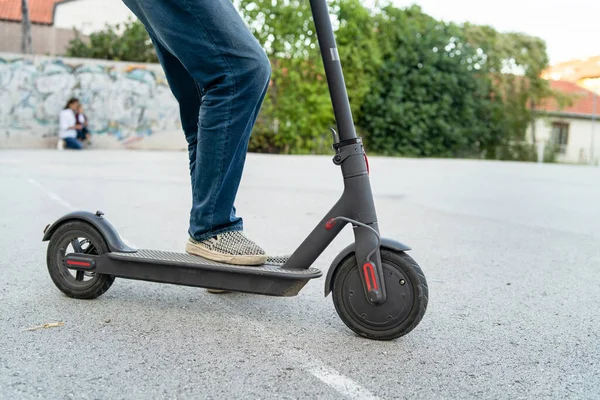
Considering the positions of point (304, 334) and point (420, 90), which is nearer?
point (304, 334)

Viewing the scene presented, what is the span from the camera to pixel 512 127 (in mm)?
28953

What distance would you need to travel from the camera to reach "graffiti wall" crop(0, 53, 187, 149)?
1797cm

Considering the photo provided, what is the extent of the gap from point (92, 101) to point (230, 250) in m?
17.3

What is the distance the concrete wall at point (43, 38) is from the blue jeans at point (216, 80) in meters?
20.6

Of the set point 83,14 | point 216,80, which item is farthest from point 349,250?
point 83,14

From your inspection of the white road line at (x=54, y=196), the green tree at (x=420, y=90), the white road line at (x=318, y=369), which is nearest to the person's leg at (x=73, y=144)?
the white road line at (x=54, y=196)

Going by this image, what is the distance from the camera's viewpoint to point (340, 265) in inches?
95.0

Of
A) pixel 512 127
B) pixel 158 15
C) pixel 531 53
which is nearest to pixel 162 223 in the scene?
pixel 158 15

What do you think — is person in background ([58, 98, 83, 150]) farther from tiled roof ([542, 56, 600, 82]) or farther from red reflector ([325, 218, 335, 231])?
tiled roof ([542, 56, 600, 82])

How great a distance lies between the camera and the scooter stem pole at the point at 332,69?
8.02ft

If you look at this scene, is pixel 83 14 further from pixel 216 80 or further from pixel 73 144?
pixel 216 80

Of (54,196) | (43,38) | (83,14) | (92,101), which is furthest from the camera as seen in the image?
(83,14)

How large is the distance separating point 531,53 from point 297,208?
2782cm

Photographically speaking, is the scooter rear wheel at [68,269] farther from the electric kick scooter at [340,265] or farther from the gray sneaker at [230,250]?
the gray sneaker at [230,250]
